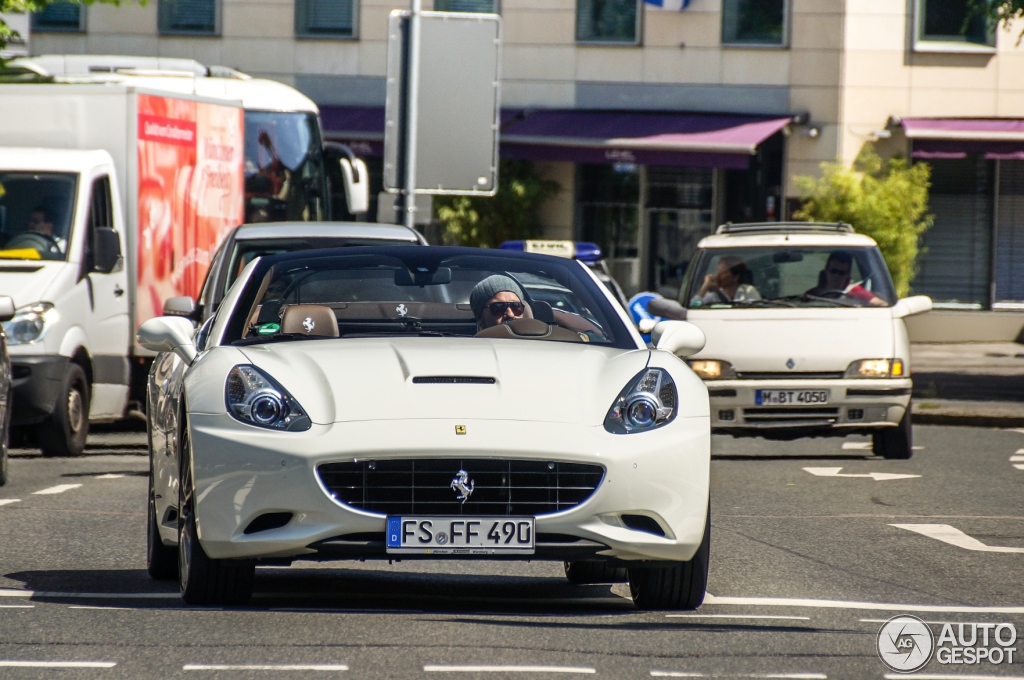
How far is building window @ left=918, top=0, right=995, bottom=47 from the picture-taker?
32125 mm

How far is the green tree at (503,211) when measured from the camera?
32.5 metres

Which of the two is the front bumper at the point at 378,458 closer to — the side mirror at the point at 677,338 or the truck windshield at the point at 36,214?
the side mirror at the point at 677,338

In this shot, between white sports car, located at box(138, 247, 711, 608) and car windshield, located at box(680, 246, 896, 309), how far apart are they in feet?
26.3

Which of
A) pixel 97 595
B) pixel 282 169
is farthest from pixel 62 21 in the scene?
pixel 97 595

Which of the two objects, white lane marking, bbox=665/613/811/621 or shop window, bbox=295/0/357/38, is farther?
shop window, bbox=295/0/357/38

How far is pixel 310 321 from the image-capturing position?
290 inches

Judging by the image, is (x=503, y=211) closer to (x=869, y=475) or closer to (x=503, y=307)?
A: (x=869, y=475)

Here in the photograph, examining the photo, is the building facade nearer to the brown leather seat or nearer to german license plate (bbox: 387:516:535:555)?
the brown leather seat

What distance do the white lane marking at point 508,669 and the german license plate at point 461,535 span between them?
697 millimetres

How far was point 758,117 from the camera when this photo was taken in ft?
105

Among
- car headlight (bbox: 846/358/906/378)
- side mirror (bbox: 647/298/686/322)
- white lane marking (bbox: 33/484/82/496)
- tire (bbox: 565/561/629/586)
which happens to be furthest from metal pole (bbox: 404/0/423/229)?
tire (bbox: 565/561/629/586)

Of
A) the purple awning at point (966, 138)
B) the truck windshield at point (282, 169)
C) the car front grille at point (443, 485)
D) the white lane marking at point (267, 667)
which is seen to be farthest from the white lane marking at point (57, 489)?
the purple awning at point (966, 138)

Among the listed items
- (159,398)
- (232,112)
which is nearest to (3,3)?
(232,112)

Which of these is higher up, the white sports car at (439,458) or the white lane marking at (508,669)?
the white sports car at (439,458)
